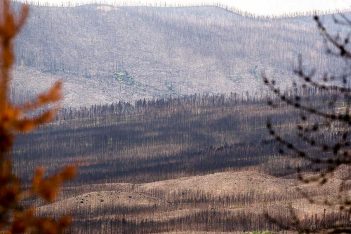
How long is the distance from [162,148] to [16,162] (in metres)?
27.7

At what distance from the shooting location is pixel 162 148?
18712cm

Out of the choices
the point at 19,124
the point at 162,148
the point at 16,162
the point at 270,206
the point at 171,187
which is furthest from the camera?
the point at 162,148

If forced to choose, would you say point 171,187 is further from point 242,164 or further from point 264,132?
point 264,132

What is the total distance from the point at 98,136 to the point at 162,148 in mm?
16122

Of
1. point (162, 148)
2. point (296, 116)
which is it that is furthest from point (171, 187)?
point (296, 116)

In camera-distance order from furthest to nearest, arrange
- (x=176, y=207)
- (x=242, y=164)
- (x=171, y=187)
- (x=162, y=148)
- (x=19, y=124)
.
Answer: (x=162, y=148), (x=242, y=164), (x=171, y=187), (x=176, y=207), (x=19, y=124)

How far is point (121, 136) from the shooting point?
19575cm

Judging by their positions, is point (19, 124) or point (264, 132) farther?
point (264, 132)

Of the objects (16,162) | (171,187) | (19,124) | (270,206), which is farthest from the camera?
(16,162)

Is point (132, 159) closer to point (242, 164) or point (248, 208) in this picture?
point (242, 164)

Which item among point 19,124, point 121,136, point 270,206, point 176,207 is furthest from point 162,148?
point 19,124

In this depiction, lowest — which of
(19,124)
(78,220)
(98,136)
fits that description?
(98,136)

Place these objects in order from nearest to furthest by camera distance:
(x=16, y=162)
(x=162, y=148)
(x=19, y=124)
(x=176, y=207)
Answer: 1. (x=19, y=124)
2. (x=176, y=207)
3. (x=16, y=162)
4. (x=162, y=148)

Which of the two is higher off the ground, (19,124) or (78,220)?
(19,124)
